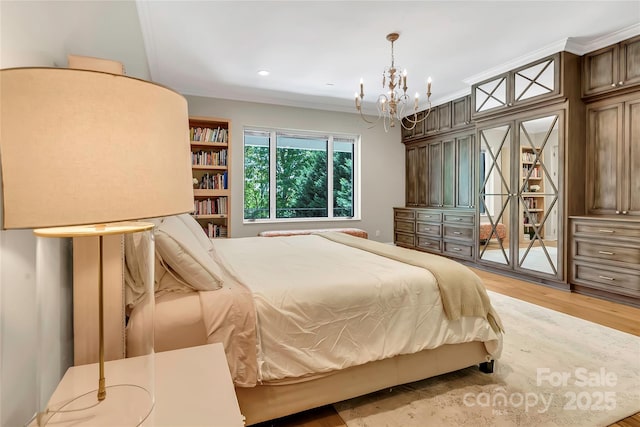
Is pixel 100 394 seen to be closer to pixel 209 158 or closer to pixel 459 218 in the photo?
pixel 209 158

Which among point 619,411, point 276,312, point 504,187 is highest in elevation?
point 504,187

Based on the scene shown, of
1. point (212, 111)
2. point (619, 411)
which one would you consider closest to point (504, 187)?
point (619, 411)

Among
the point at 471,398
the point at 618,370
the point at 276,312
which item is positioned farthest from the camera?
the point at 618,370

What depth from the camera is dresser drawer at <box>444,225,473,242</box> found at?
4.95m

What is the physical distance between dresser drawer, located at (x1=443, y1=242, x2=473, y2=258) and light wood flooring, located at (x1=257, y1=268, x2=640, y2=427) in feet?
1.94

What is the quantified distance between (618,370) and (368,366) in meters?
1.66

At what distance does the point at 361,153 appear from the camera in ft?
20.3

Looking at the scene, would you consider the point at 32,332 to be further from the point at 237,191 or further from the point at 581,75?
the point at 581,75

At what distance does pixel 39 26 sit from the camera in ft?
2.92

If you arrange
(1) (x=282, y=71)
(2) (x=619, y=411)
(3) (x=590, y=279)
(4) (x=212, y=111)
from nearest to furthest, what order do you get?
(2) (x=619, y=411) < (3) (x=590, y=279) < (1) (x=282, y=71) < (4) (x=212, y=111)

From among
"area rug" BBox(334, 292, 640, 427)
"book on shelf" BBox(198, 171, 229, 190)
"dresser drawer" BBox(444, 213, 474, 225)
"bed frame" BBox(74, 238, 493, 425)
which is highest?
"book on shelf" BBox(198, 171, 229, 190)

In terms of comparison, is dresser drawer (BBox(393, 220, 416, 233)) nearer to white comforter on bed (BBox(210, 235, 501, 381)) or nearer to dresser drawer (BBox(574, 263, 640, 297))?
dresser drawer (BBox(574, 263, 640, 297))

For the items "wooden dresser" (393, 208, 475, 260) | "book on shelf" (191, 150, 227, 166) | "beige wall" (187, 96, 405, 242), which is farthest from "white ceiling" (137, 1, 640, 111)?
"wooden dresser" (393, 208, 475, 260)

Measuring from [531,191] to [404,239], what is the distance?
103 inches
